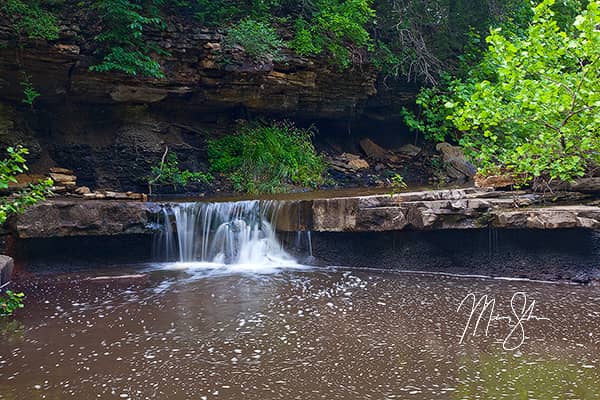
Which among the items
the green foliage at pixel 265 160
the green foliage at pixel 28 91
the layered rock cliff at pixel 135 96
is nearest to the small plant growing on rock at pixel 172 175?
the layered rock cliff at pixel 135 96

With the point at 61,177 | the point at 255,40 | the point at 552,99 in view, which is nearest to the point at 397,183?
the point at 255,40

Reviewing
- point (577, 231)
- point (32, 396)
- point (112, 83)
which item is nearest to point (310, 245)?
point (577, 231)

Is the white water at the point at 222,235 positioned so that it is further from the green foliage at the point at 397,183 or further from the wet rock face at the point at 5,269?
the green foliage at the point at 397,183

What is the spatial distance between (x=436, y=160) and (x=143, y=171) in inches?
300

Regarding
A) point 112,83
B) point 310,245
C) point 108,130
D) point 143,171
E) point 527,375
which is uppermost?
Result: point 112,83

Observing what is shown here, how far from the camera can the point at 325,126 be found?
47.3 ft

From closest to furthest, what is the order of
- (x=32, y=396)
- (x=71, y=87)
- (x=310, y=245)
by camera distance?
1. (x=32, y=396)
2. (x=310, y=245)
3. (x=71, y=87)

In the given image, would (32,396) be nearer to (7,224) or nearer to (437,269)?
(7,224)

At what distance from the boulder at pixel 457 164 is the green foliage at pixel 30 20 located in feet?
31.6

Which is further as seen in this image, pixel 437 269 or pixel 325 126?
pixel 325 126

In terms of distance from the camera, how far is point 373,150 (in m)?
14.5

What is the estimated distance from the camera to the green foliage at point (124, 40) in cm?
944

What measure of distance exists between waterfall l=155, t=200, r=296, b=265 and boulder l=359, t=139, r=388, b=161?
685 centimetres
